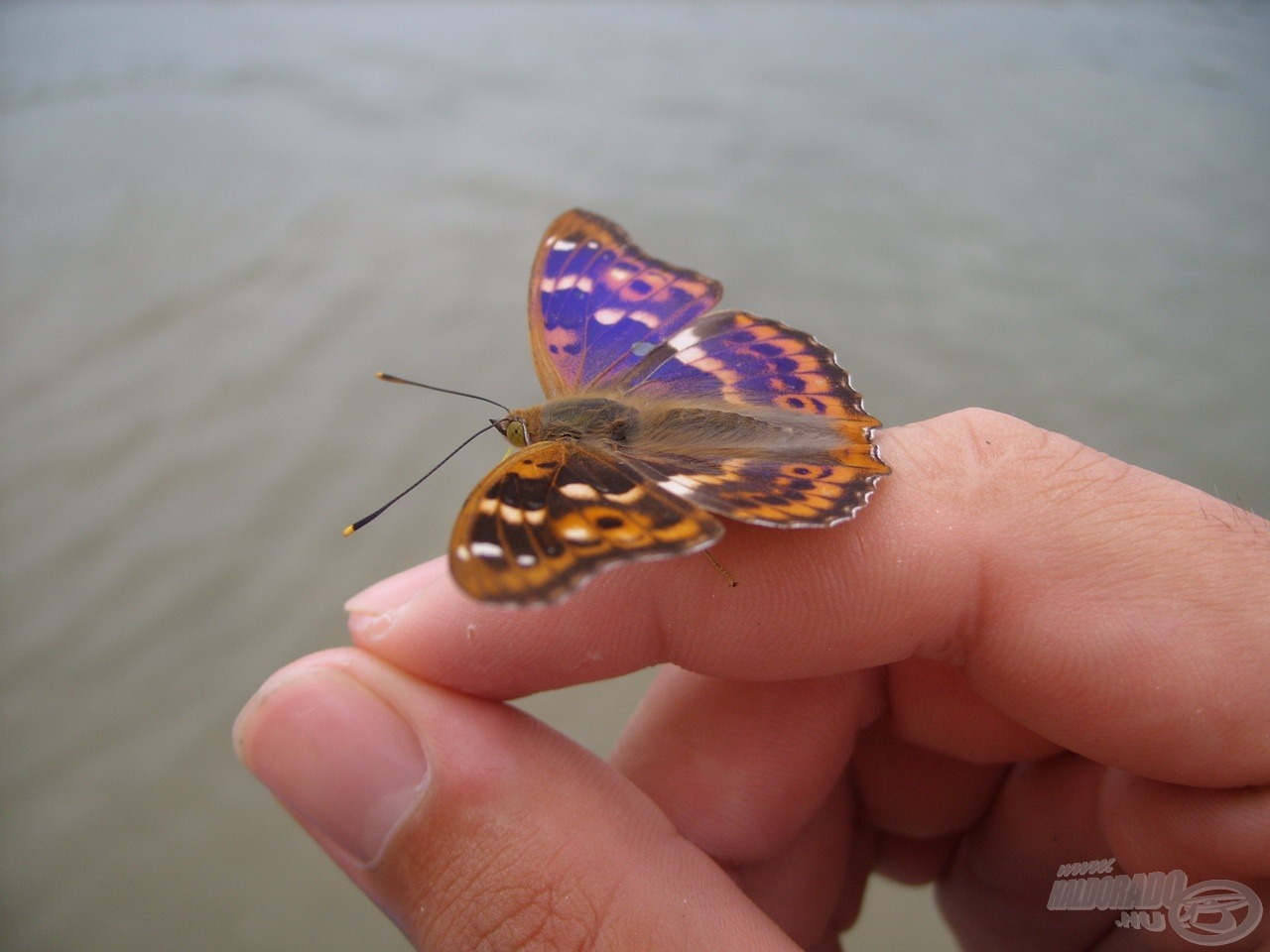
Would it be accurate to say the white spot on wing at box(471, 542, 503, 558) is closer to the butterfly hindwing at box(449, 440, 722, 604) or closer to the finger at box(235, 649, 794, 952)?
the butterfly hindwing at box(449, 440, 722, 604)

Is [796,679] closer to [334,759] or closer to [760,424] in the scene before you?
[760,424]

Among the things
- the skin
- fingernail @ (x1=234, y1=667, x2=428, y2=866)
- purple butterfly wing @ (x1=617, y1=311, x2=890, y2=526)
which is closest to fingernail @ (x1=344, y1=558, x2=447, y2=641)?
the skin

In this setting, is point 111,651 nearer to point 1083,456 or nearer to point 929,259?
point 1083,456

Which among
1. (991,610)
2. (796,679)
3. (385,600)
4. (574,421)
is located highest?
(574,421)

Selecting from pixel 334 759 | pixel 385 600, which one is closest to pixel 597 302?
pixel 385 600

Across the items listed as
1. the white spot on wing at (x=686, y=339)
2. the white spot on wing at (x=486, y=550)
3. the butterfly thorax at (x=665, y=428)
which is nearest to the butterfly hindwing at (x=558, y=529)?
the white spot on wing at (x=486, y=550)

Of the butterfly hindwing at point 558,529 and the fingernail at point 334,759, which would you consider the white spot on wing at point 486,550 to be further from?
the fingernail at point 334,759

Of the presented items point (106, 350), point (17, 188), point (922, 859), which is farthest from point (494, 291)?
point (922, 859)
